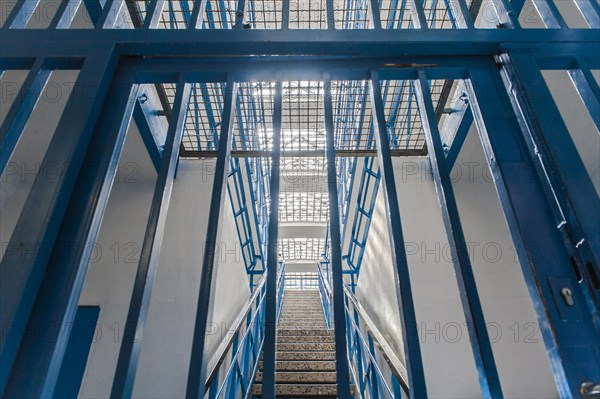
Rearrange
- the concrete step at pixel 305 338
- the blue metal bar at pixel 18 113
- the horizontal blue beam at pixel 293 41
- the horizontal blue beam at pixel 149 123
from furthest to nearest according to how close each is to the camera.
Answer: the concrete step at pixel 305 338, the horizontal blue beam at pixel 149 123, the horizontal blue beam at pixel 293 41, the blue metal bar at pixel 18 113

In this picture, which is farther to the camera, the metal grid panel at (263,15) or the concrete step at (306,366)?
the concrete step at (306,366)

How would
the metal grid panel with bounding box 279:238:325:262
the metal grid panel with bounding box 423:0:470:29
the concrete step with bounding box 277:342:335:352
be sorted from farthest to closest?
the metal grid panel with bounding box 279:238:325:262 < the concrete step with bounding box 277:342:335:352 < the metal grid panel with bounding box 423:0:470:29

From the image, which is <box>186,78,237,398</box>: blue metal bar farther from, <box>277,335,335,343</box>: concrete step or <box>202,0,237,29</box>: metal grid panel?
<box>277,335,335,343</box>: concrete step

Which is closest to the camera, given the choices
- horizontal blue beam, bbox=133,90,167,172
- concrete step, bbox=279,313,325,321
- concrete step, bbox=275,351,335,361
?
horizontal blue beam, bbox=133,90,167,172

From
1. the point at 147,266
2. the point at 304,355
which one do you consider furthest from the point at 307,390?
the point at 147,266

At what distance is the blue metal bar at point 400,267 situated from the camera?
0.95m

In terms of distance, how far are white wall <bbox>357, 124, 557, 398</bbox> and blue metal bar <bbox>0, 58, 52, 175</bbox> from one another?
272 cm

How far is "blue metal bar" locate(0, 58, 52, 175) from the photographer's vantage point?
1184 mm

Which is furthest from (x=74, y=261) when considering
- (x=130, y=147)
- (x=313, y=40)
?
(x=130, y=147)

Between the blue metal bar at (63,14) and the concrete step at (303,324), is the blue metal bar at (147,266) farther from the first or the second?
the concrete step at (303,324)

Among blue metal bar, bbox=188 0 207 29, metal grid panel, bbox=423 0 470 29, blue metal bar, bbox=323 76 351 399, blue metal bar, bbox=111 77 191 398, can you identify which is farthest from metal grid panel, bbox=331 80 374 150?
blue metal bar, bbox=111 77 191 398

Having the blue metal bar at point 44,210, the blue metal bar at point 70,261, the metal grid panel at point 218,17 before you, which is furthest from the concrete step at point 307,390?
the metal grid panel at point 218,17

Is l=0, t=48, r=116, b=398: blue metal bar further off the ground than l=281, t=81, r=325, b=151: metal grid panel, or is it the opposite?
l=281, t=81, r=325, b=151: metal grid panel

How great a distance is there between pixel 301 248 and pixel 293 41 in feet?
45.1
